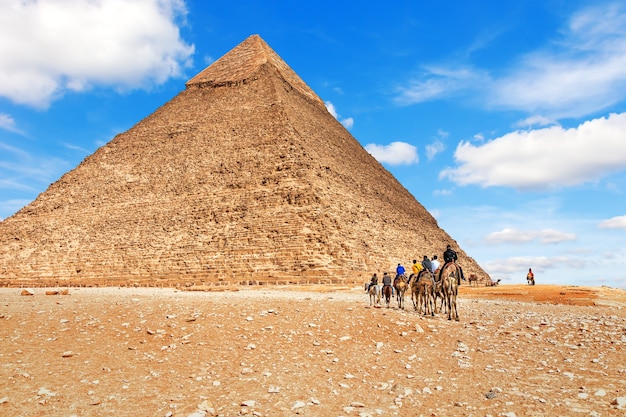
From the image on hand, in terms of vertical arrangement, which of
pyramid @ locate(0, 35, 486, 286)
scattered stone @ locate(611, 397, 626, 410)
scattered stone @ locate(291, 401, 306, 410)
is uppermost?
pyramid @ locate(0, 35, 486, 286)

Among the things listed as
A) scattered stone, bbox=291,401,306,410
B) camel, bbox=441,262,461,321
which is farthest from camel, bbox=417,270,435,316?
scattered stone, bbox=291,401,306,410

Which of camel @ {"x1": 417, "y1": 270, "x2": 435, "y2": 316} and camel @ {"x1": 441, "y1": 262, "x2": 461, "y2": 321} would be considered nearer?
camel @ {"x1": 441, "y1": 262, "x2": 461, "y2": 321}

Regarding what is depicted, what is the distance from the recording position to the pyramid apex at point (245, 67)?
175 feet

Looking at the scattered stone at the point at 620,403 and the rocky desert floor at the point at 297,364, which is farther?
the rocky desert floor at the point at 297,364

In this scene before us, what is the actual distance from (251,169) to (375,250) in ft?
41.1

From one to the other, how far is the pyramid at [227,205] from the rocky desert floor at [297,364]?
17.9 m

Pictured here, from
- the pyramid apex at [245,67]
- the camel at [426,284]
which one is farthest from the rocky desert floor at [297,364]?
the pyramid apex at [245,67]

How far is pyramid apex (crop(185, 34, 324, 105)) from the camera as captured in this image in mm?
53469

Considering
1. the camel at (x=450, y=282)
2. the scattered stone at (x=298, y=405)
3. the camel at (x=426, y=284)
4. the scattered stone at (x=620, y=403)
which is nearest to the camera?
the scattered stone at (x=620, y=403)

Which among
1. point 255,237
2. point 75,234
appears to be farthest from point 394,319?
point 75,234

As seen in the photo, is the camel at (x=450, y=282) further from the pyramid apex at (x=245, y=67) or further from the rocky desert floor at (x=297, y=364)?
the pyramid apex at (x=245, y=67)

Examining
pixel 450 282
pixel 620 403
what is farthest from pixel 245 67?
pixel 620 403

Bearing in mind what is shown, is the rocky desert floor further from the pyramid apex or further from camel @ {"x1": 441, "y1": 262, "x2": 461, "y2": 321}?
the pyramid apex

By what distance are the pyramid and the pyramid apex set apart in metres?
0.25
